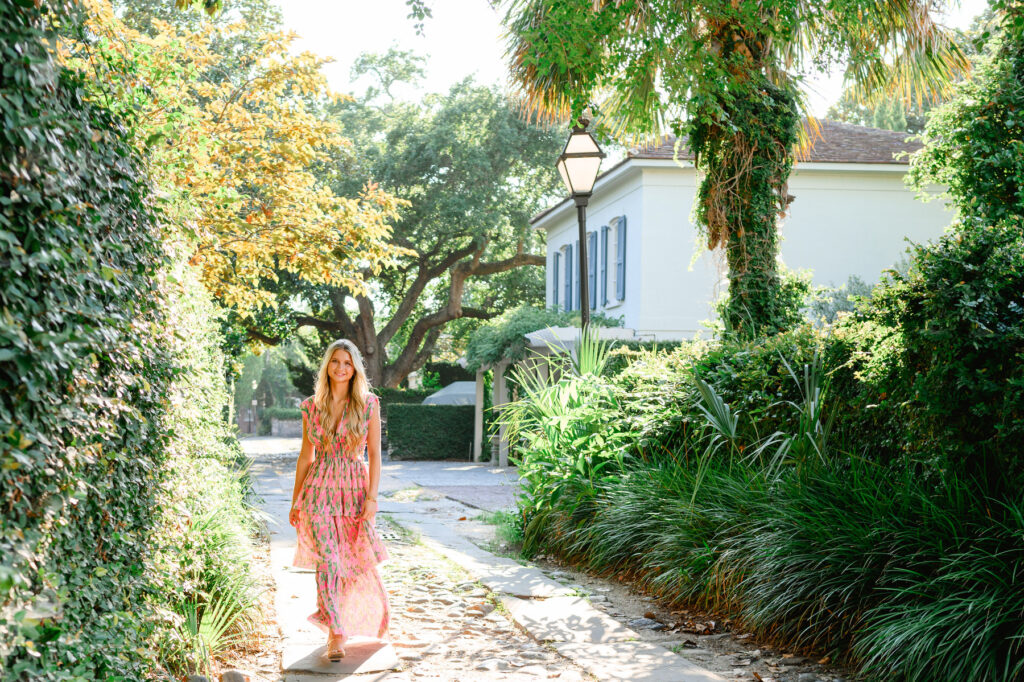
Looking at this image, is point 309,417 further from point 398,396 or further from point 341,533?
point 398,396

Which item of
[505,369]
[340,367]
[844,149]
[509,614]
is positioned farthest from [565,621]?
[844,149]

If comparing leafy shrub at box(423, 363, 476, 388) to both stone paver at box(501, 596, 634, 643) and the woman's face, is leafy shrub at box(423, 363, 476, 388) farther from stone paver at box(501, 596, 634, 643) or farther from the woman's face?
the woman's face

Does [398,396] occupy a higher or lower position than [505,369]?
lower

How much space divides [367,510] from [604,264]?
18.6 meters

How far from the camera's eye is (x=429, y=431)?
2691 centimetres

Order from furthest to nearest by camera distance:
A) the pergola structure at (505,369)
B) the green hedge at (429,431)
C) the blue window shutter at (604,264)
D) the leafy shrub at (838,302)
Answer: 1. the green hedge at (429,431)
2. the blue window shutter at (604,264)
3. the pergola structure at (505,369)
4. the leafy shrub at (838,302)

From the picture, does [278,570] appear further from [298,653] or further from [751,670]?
[751,670]

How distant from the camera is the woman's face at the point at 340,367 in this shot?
553 cm

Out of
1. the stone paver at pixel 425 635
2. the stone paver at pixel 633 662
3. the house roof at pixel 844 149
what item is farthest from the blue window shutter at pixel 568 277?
the stone paver at pixel 633 662

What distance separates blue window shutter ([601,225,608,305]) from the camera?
23500mm

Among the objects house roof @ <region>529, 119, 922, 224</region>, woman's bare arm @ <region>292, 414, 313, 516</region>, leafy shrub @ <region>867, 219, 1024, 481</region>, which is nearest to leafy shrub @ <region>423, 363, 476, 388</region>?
house roof @ <region>529, 119, 922, 224</region>

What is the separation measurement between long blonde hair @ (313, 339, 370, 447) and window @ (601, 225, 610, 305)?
1813 centimetres

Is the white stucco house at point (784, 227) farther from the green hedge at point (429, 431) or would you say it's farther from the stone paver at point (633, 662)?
the stone paver at point (633, 662)

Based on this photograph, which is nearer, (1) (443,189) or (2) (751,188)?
(2) (751,188)
